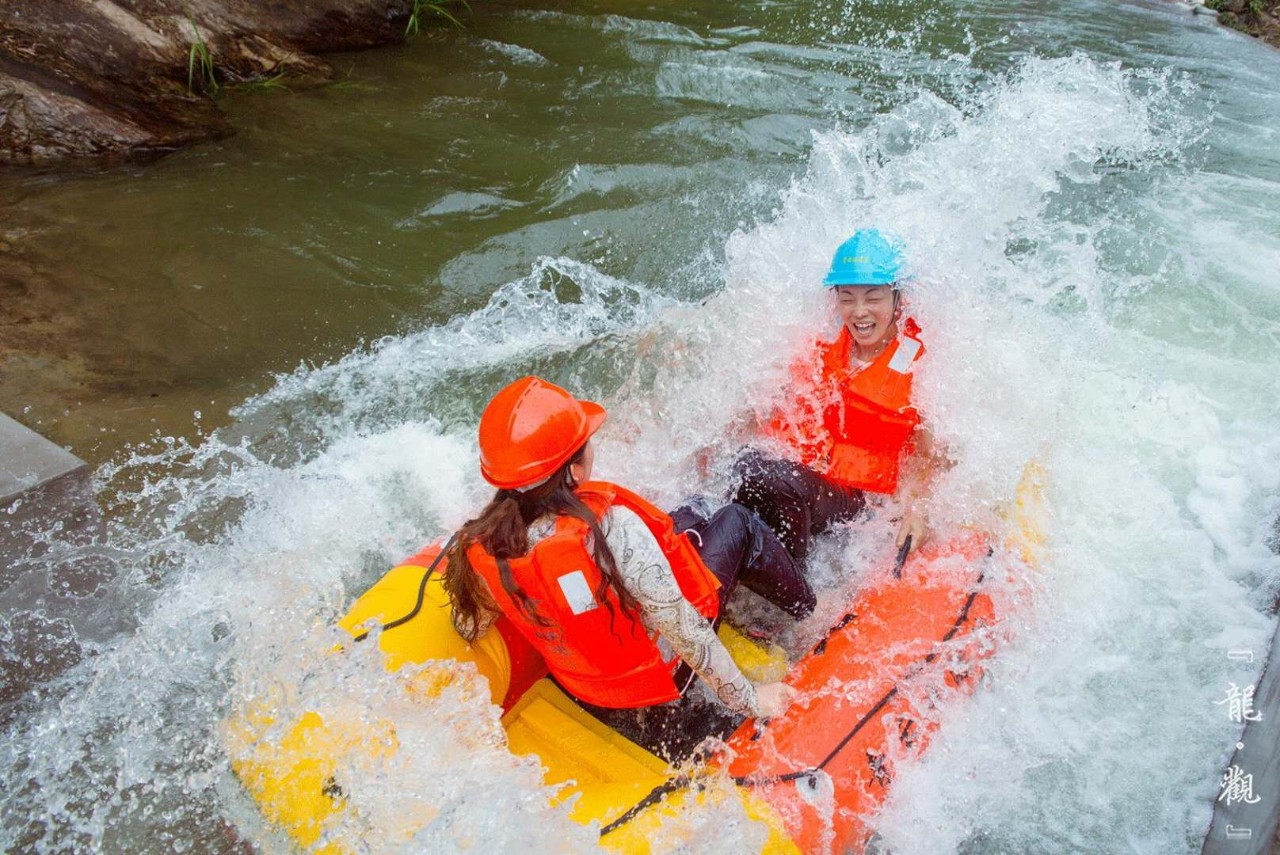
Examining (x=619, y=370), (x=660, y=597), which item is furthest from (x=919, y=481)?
(x=619, y=370)

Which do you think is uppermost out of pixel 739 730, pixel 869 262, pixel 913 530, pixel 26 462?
pixel 869 262

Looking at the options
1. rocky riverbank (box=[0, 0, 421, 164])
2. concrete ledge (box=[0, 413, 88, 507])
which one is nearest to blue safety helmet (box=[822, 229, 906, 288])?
concrete ledge (box=[0, 413, 88, 507])

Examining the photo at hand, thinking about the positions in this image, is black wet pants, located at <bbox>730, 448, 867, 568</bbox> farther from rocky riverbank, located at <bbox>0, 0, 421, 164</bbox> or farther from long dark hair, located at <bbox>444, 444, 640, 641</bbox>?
rocky riverbank, located at <bbox>0, 0, 421, 164</bbox>

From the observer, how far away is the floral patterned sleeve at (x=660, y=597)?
7.89 feet

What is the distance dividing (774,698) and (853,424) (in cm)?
130

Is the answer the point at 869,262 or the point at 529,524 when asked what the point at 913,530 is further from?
the point at 529,524

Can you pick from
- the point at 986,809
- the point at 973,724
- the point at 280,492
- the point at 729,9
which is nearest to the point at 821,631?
the point at 973,724

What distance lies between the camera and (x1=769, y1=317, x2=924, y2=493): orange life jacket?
11.9ft

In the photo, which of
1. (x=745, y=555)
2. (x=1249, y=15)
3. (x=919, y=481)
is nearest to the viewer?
(x=745, y=555)

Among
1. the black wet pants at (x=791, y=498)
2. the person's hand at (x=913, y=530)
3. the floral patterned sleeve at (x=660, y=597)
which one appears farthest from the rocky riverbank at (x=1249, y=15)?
the floral patterned sleeve at (x=660, y=597)

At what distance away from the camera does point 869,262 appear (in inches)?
138

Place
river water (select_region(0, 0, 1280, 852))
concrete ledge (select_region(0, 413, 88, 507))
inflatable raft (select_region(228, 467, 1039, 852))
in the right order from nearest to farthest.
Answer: inflatable raft (select_region(228, 467, 1039, 852)), river water (select_region(0, 0, 1280, 852)), concrete ledge (select_region(0, 413, 88, 507))

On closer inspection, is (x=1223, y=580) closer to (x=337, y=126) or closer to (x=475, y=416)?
(x=475, y=416)

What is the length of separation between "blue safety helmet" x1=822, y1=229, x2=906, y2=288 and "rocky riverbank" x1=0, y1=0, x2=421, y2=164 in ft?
17.8
